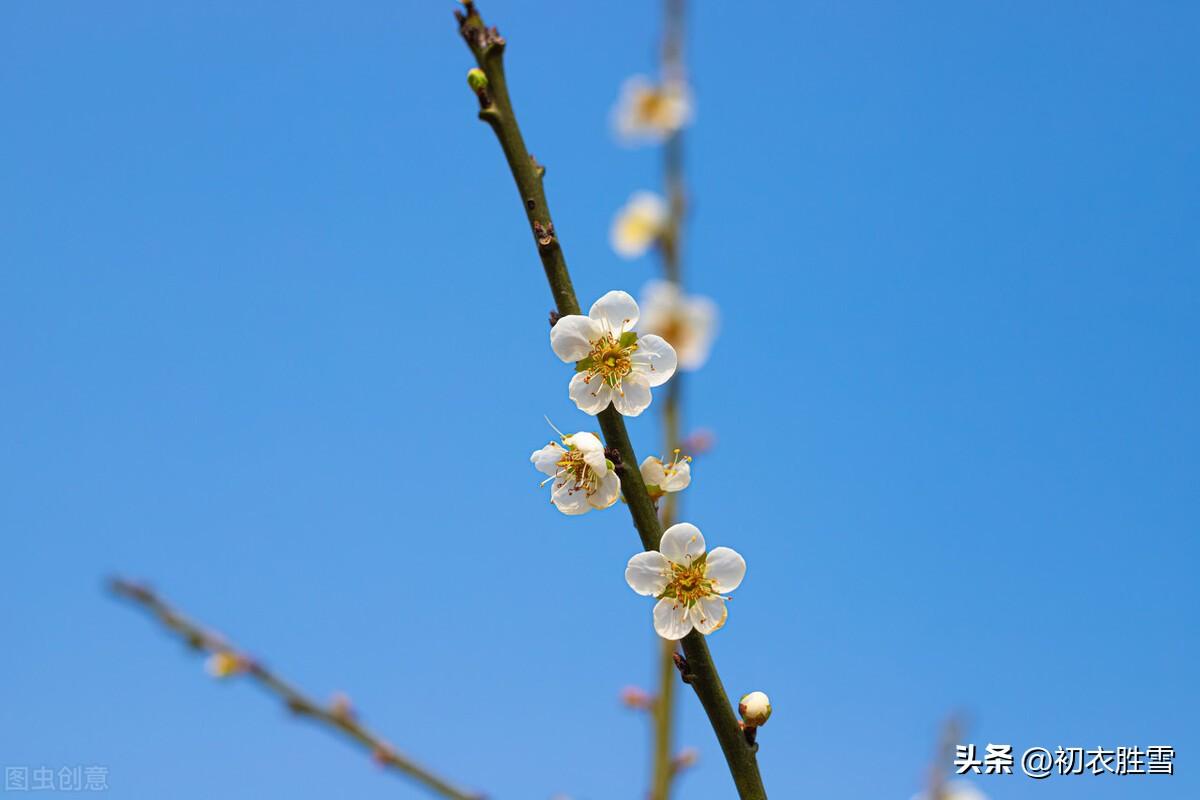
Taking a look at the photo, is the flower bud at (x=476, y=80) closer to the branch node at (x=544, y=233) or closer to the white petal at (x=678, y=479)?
the branch node at (x=544, y=233)

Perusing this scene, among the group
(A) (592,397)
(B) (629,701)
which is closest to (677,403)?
(B) (629,701)

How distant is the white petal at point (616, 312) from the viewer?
67.9 inches

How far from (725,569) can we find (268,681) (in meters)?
0.83

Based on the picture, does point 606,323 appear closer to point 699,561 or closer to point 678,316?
point 699,561

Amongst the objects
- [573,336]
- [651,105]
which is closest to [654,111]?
[651,105]

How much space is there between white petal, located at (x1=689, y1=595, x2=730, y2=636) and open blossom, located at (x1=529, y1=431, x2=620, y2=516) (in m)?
0.22

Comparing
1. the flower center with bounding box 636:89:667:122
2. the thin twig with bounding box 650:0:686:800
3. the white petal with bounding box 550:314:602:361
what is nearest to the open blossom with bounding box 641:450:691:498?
the white petal with bounding box 550:314:602:361

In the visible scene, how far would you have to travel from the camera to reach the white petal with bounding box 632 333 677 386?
1634mm

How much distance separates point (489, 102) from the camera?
4.87 feet

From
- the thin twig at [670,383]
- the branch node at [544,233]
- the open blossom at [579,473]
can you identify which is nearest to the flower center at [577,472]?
the open blossom at [579,473]

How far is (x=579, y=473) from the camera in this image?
170 cm

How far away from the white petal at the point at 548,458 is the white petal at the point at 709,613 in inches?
13.5

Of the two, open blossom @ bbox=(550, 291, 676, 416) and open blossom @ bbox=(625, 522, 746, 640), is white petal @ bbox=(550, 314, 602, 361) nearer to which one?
open blossom @ bbox=(550, 291, 676, 416)

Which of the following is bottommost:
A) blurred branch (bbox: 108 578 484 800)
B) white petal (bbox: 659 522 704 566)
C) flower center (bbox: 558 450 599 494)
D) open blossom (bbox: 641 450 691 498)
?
blurred branch (bbox: 108 578 484 800)
